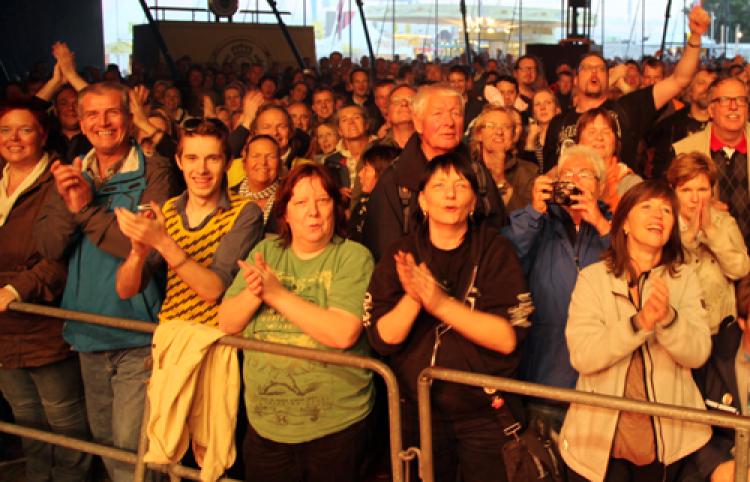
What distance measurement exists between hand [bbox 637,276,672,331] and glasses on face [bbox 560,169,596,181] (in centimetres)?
76

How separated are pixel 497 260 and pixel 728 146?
2753 millimetres

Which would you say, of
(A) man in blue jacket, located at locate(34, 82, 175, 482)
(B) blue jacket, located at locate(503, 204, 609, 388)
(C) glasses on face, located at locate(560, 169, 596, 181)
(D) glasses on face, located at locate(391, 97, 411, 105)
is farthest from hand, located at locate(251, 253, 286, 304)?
(D) glasses on face, located at locate(391, 97, 411, 105)

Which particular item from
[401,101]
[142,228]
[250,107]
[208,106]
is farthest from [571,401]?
[208,106]

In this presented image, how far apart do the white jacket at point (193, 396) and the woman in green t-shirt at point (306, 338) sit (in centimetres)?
9

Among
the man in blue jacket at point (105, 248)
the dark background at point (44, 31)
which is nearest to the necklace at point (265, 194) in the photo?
the man in blue jacket at point (105, 248)

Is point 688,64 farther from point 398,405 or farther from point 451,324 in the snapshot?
point 398,405

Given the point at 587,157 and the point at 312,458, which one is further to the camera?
the point at 587,157

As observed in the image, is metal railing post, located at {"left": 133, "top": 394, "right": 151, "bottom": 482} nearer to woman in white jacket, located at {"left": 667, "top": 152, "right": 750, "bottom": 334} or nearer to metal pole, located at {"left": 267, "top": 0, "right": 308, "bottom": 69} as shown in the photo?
woman in white jacket, located at {"left": 667, "top": 152, "right": 750, "bottom": 334}

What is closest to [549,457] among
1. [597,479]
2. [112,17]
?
[597,479]

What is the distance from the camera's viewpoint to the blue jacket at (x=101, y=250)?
4.10 meters

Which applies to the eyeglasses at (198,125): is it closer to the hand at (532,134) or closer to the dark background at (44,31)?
the hand at (532,134)

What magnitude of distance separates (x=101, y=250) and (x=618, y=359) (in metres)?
2.36

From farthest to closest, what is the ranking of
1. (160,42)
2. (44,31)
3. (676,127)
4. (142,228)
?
1. (44,31)
2. (160,42)
3. (676,127)
4. (142,228)

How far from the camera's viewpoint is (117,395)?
4141 millimetres
